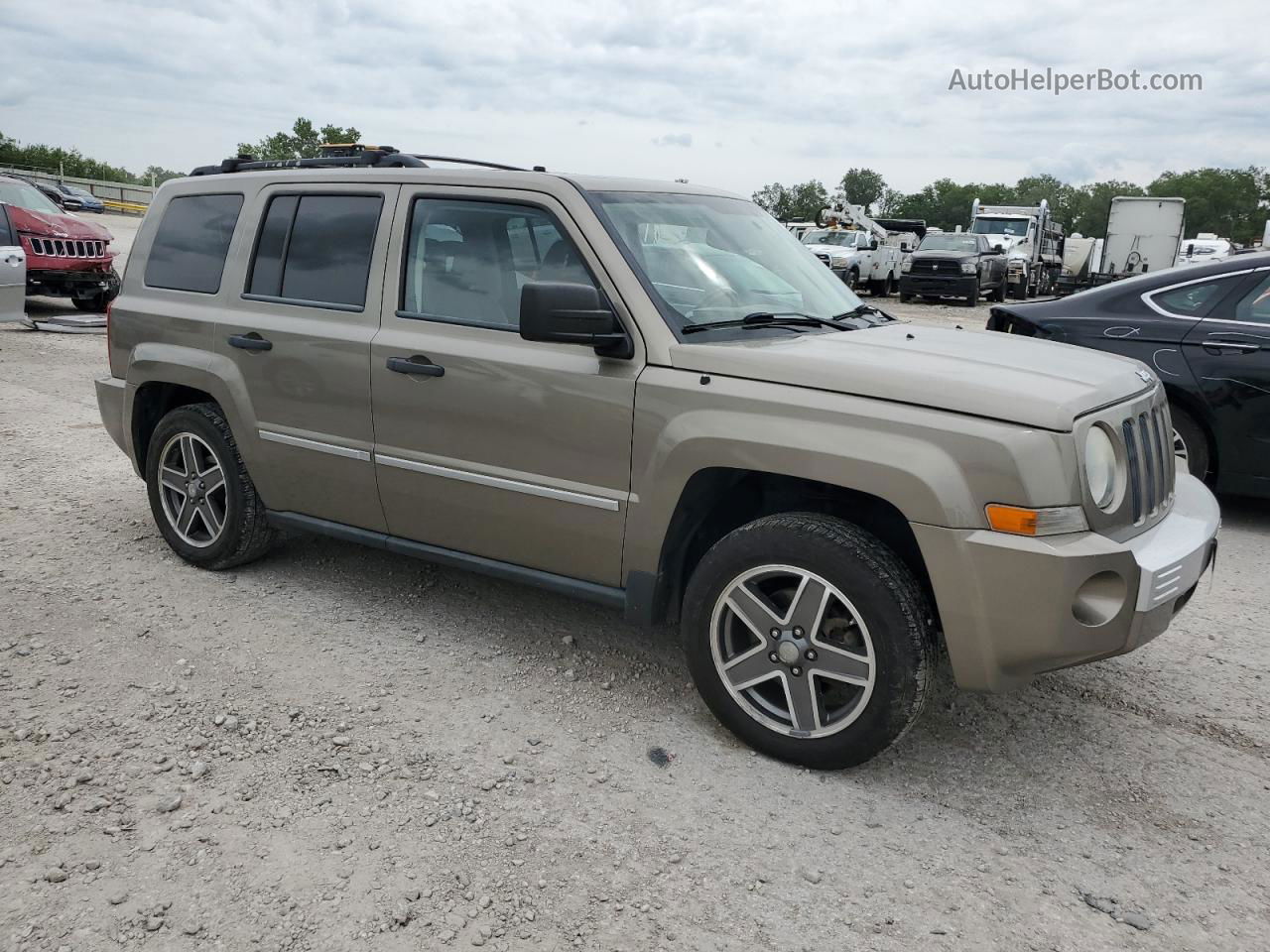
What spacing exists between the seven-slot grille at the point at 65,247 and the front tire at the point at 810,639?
44.3 feet

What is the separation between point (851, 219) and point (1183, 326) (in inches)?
1114

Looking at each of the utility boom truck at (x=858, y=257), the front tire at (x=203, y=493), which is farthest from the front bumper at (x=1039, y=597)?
the utility boom truck at (x=858, y=257)

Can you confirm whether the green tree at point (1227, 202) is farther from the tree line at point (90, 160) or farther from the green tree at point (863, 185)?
the tree line at point (90, 160)

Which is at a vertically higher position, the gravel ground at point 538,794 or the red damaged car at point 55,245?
the red damaged car at point 55,245

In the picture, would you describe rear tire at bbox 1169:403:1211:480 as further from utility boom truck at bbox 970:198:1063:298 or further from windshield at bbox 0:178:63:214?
utility boom truck at bbox 970:198:1063:298

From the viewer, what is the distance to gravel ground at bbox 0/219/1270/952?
2627 mm

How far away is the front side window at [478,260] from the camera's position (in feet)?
12.4

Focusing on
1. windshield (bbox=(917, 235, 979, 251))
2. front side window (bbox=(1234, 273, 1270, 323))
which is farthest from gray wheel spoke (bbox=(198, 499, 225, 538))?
windshield (bbox=(917, 235, 979, 251))

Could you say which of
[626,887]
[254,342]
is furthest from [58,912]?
[254,342]

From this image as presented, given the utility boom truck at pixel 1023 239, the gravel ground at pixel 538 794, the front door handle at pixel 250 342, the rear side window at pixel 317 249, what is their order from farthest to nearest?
the utility boom truck at pixel 1023 239, the front door handle at pixel 250 342, the rear side window at pixel 317 249, the gravel ground at pixel 538 794

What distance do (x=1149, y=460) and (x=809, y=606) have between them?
1.19 m

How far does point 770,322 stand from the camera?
371 centimetres

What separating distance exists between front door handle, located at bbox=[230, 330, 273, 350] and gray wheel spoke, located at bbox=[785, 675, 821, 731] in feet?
8.63

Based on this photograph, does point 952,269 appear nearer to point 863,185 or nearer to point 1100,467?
point 1100,467
